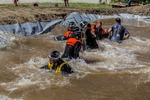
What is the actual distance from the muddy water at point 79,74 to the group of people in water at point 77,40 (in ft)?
0.97

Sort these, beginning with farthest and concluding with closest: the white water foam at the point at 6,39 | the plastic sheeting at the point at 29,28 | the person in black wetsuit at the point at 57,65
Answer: the plastic sheeting at the point at 29,28, the white water foam at the point at 6,39, the person in black wetsuit at the point at 57,65

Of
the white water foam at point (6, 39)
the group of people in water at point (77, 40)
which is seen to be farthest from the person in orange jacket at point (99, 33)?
the white water foam at point (6, 39)

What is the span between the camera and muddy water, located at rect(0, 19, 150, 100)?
9.74 m

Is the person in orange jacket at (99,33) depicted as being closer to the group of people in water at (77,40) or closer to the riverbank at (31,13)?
the group of people in water at (77,40)

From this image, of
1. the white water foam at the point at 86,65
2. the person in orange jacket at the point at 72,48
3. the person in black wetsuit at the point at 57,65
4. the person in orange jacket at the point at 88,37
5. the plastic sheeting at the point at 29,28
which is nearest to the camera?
the person in black wetsuit at the point at 57,65

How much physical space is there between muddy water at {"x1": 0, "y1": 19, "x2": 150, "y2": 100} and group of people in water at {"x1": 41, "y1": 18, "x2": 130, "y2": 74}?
296mm

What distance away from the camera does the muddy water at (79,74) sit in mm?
9742

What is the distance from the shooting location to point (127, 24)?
2173 cm

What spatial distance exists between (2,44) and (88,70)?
4.44 m

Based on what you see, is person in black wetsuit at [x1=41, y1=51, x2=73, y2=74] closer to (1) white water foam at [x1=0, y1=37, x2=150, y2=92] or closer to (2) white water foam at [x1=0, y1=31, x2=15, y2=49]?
Answer: (1) white water foam at [x1=0, y1=37, x2=150, y2=92]

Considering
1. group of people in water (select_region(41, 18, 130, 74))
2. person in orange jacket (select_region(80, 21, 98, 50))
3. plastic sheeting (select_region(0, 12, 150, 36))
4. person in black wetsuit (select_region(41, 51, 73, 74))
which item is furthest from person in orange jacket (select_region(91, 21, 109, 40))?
person in black wetsuit (select_region(41, 51, 73, 74))

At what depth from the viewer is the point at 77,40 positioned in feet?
37.5

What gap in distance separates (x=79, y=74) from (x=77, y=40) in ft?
3.64

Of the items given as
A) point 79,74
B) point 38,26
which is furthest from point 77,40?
point 38,26
